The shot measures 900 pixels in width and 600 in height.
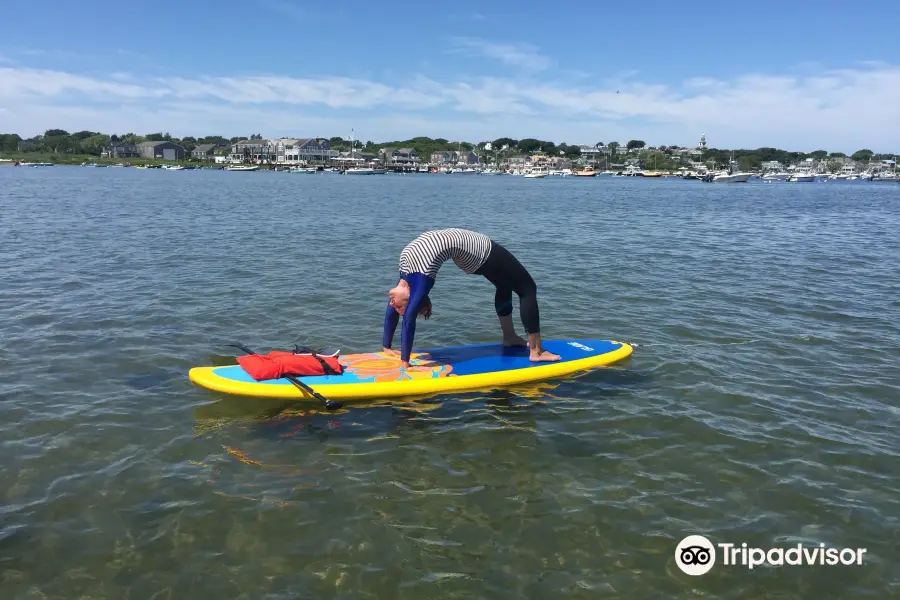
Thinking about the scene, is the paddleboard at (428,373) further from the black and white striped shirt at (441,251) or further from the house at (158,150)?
the house at (158,150)

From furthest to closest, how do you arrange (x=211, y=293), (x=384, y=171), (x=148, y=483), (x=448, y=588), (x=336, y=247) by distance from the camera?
(x=384, y=171)
(x=336, y=247)
(x=211, y=293)
(x=148, y=483)
(x=448, y=588)

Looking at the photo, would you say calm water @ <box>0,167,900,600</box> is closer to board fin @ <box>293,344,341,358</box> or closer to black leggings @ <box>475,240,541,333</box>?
board fin @ <box>293,344,341,358</box>

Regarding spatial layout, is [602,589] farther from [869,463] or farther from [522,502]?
[869,463]

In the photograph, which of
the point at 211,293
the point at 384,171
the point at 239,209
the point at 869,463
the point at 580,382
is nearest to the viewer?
the point at 869,463

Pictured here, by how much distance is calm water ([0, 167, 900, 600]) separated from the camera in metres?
5.62

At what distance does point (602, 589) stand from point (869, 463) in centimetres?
449

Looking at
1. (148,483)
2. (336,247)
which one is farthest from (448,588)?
(336,247)

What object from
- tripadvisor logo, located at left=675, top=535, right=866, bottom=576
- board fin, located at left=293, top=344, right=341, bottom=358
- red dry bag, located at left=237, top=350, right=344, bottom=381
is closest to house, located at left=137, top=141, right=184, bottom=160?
board fin, located at left=293, top=344, right=341, bottom=358

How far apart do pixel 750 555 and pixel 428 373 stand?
16.8ft

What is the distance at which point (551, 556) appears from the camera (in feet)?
19.2

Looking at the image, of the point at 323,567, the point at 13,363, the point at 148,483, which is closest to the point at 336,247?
the point at 13,363

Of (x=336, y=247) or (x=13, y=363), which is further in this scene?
(x=336, y=247)

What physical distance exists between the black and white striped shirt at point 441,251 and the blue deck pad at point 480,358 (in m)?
1.68

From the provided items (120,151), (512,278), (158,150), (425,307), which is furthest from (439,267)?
(120,151)
